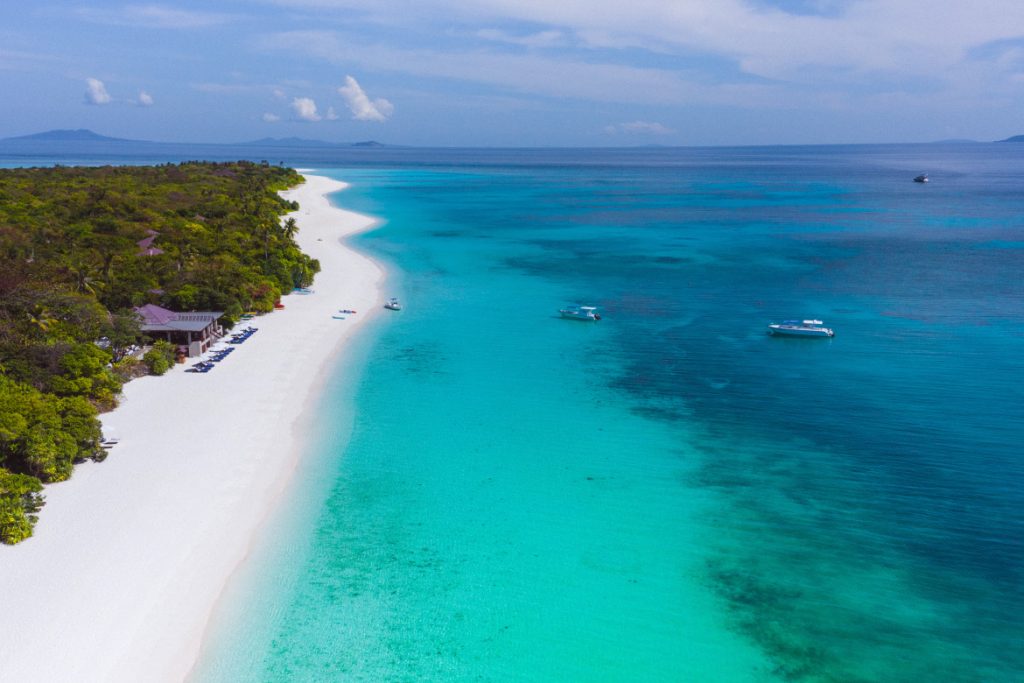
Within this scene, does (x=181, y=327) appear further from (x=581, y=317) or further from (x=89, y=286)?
(x=581, y=317)

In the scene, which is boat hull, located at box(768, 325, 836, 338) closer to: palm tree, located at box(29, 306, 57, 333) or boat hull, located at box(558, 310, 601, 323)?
boat hull, located at box(558, 310, 601, 323)

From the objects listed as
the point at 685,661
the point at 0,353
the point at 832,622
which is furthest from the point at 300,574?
the point at 0,353

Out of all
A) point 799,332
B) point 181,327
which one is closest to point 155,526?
point 181,327

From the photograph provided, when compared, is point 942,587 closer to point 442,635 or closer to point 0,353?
point 442,635

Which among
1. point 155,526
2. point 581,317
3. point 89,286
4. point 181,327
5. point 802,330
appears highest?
point 89,286

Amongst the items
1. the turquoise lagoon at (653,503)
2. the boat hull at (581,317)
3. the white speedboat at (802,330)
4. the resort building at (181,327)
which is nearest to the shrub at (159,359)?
the resort building at (181,327)

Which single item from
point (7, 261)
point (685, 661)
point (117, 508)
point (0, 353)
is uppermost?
point (7, 261)

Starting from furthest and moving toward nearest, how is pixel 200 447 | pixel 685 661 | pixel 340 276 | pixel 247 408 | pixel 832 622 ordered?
pixel 340 276 < pixel 247 408 < pixel 200 447 < pixel 832 622 < pixel 685 661

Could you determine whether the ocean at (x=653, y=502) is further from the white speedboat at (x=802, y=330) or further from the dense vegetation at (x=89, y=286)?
the dense vegetation at (x=89, y=286)
